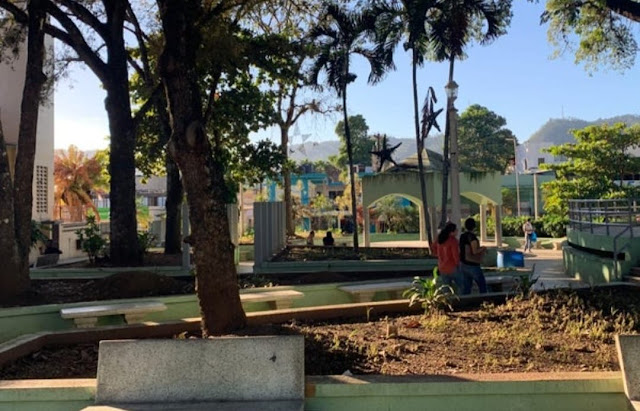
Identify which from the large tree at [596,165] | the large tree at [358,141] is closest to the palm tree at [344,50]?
the large tree at [596,165]

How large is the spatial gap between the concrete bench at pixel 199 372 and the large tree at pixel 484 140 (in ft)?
238

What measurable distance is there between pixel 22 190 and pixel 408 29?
38.1ft

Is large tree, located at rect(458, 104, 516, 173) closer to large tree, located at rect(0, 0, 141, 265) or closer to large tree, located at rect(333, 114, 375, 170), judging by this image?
large tree, located at rect(333, 114, 375, 170)

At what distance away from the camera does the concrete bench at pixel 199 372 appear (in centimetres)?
390

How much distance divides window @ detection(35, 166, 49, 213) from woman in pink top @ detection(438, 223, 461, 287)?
17255 mm

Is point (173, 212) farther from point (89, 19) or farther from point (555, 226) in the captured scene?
point (555, 226)

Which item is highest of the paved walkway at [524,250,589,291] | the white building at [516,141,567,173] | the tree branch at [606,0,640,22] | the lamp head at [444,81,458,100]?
the white building at [516,141,567,173]

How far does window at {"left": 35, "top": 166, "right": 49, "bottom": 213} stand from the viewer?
20.8m

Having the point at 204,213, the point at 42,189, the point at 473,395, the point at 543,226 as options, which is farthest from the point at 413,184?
the point at 473,395

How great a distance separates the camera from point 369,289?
8695mm

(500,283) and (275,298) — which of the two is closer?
(275,298)

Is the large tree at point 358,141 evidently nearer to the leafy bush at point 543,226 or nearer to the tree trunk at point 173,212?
the leafy bush at point 543,226

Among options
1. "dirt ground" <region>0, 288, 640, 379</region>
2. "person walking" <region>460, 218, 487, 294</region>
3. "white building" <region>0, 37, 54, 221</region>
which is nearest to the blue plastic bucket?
"person walking" <region>460, 218, 487, 294</region>

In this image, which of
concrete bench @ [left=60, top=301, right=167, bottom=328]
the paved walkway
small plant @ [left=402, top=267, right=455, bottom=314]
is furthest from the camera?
the paved walkway
